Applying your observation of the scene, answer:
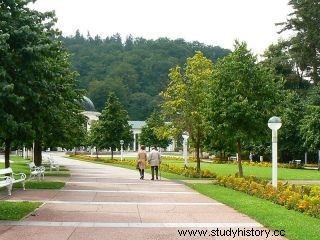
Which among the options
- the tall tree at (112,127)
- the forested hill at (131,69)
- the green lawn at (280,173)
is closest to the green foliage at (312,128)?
the green lawn at (280,173)

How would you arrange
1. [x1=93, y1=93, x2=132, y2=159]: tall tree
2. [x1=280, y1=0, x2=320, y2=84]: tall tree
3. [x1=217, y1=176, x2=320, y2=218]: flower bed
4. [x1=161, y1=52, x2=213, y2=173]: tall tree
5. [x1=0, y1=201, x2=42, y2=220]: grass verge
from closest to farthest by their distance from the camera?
[x1=0, y1=201, x2=42, y2=220]: grass verge → [x1=217, y1=176, x2=320, y2=218]: flower bed → [x1=161, y1=52, x2=213, y2=173]: tall tree → [x1=280, y1=0, x2=320, y2=84]: tall tree → [x1=93, y1=93, x2=132, y2=159]: tall tree

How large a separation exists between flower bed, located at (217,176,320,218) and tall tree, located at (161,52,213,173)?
949cm

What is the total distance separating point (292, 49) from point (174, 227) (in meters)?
46.8

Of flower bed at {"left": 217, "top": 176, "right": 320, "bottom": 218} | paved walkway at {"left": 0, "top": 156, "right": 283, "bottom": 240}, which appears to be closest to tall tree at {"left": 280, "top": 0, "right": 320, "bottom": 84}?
flower bed at {"left": 217, "top": 176, "right": 320, "bottom": 218}

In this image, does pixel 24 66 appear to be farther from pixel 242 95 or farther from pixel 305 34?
pixel 305 34

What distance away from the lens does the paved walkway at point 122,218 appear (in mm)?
9734

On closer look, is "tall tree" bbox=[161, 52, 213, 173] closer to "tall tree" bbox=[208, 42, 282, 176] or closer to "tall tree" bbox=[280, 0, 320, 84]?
"tall tree" bbox=[208, 42, 282, 176]

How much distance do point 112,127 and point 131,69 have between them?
79326 millimetres

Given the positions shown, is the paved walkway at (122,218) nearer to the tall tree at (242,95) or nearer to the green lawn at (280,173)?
the tall tree at (242,95)

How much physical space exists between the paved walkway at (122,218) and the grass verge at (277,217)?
0.29 meters

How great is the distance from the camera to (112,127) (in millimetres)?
59188

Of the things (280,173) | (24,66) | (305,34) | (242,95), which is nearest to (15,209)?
(24,66)

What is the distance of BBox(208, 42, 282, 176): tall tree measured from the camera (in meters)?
23.5

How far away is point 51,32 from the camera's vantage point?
15.6 metres
